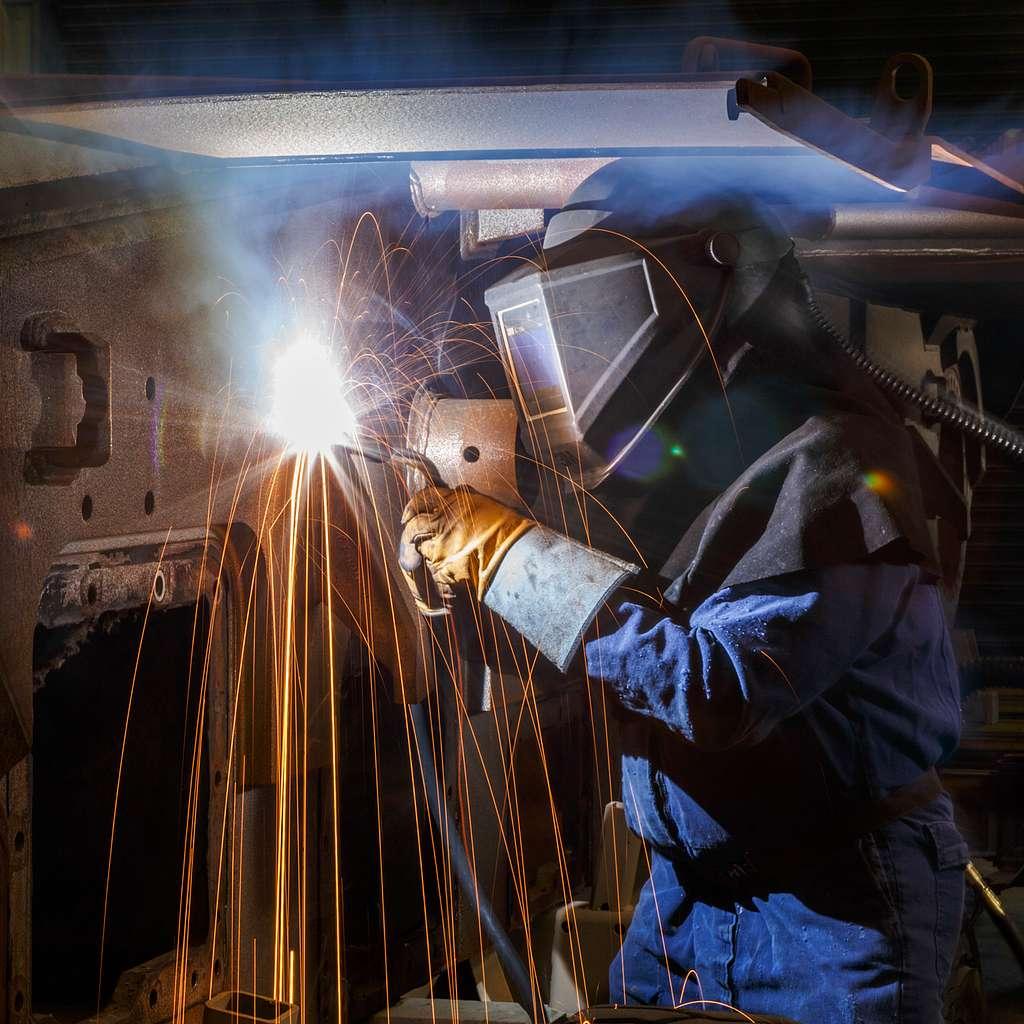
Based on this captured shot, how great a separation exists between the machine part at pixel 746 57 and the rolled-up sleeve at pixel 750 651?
0.86 m

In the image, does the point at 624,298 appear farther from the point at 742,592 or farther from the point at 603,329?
the point at 742,592

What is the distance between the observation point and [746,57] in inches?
71.6

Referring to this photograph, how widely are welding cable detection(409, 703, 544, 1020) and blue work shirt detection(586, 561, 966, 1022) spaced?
0.47 metres

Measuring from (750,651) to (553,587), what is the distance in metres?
0.40

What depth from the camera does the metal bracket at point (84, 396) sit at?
4.33ft

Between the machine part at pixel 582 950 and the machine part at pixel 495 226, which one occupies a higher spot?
the machine part at pixel 495 226

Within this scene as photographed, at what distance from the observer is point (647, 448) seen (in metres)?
2.25

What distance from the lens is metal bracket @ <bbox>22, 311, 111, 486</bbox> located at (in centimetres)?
132

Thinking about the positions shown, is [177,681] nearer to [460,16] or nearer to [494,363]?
[494,363]

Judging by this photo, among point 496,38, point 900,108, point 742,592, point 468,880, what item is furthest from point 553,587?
point 496,38

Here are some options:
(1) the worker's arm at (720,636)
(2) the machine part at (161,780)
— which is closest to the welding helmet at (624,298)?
(1) the worker's arm at (720,636)

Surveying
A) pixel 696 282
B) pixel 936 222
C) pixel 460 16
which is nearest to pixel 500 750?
pixel 696 282

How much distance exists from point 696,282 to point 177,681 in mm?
1351

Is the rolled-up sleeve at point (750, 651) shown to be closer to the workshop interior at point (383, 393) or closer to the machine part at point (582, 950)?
the workshop interior at point (383, 393)
